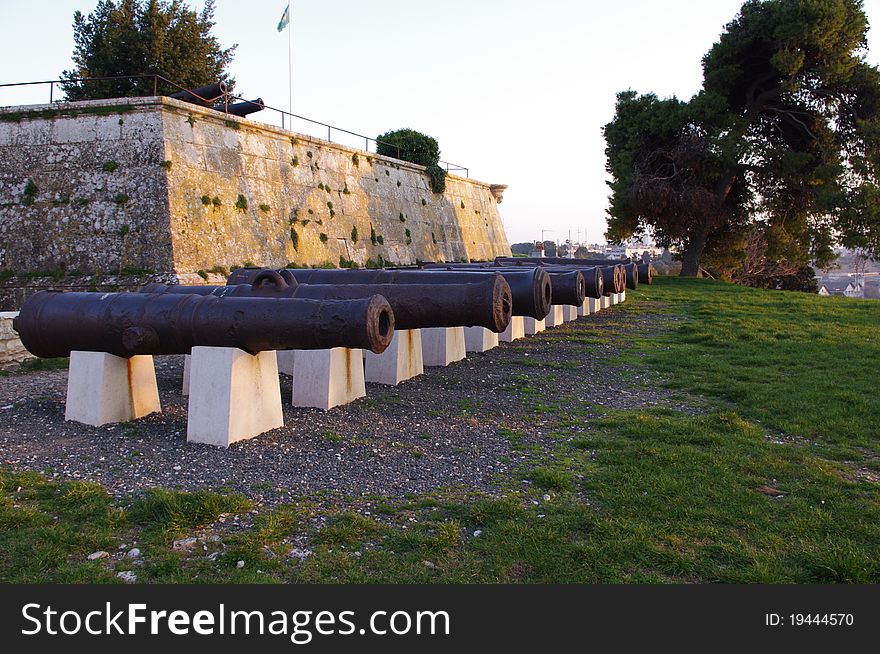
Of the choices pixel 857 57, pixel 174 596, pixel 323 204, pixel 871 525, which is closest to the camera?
pixel 174 596

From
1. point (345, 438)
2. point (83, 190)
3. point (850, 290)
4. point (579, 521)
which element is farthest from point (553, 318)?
point (850, 290)

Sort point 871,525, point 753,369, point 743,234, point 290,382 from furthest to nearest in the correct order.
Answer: point 743,234, point 753,369, point 290,382, point 871,525

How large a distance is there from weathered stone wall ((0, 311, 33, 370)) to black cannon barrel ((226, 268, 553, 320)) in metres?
2.85

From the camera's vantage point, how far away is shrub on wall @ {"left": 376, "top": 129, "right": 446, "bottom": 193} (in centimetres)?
2502

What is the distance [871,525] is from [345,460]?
305cm

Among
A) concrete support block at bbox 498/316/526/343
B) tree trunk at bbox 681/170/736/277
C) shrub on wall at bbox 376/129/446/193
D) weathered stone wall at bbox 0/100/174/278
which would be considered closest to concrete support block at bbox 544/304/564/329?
concrete support block at bbox 498/316/526/343

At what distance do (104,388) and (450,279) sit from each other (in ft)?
11.4

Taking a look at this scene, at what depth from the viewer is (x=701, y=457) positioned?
4578 millimetres

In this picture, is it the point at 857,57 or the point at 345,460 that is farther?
the point at 857,57

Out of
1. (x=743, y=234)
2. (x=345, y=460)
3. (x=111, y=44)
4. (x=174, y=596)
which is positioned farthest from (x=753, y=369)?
(x=743, y=234)

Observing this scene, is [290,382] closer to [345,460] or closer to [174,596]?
[345,460]

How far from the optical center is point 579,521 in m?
3.50

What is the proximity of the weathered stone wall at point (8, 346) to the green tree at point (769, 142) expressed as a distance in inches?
901

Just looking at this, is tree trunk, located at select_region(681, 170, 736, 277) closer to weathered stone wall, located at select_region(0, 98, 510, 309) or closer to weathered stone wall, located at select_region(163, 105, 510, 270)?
weathered stone wall, located at select_region(163, 105, 510, 270)
